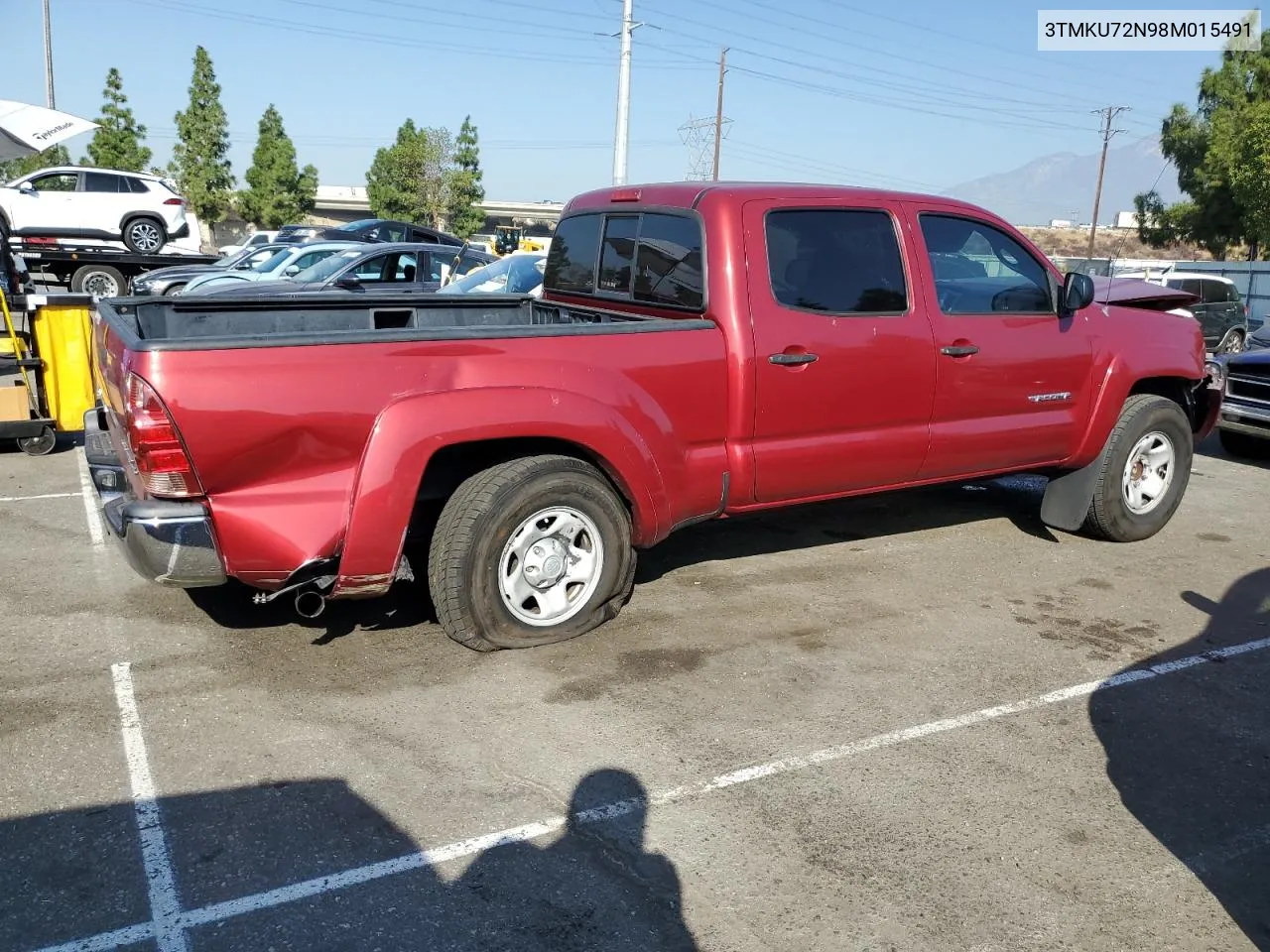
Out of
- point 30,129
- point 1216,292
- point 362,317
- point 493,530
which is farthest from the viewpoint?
point 1216,292

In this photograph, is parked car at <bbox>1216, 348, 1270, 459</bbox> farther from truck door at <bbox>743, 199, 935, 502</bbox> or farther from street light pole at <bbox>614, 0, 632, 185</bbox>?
street light pole at <bbox>614, 0, 632, 185</bbox>

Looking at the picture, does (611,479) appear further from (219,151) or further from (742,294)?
(219,151)

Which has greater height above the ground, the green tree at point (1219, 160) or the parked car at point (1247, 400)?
the green tree at point (1219, 160)

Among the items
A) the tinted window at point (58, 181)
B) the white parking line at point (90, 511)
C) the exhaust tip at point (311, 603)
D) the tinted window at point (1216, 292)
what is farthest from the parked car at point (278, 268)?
the tinted window at point (1216, 292)

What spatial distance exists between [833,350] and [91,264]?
1787 centimetres

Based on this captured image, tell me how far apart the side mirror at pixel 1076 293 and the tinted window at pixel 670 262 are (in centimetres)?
215

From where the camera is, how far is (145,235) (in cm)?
2141

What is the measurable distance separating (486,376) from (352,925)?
2.06 m

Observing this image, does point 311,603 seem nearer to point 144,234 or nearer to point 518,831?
point 518,831

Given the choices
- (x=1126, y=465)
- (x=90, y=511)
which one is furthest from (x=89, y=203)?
(x=1126, y=465)

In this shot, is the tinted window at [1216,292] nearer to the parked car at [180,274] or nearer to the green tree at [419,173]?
the parked car at [180,274]

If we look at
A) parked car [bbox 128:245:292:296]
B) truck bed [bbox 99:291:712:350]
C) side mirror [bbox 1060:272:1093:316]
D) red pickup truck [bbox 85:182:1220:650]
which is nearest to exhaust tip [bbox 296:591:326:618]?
red pickup truck [bbox 85:182:1220:650]

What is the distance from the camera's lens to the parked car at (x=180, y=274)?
1655cm

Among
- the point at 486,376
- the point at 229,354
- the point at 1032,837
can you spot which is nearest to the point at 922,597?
the point at 1032,837
